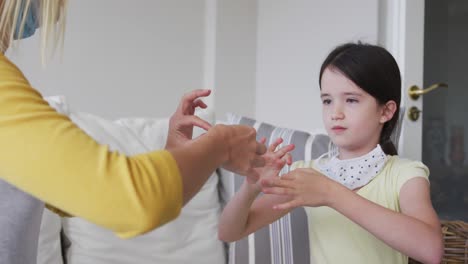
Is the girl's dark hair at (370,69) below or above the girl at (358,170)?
above

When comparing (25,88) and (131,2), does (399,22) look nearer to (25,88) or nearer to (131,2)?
(131,2)

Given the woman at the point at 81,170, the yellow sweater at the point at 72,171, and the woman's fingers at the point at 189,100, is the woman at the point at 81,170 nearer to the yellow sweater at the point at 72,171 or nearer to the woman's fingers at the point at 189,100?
the yellow sweater at the point at 72,171

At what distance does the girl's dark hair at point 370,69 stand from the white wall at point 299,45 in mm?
861

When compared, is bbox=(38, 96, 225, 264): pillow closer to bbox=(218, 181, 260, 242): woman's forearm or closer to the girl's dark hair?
bbox=(218, 181, 260, 242): woman's forearm

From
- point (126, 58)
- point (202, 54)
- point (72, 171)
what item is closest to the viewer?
point (72, 171)

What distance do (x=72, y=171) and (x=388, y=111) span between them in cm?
88

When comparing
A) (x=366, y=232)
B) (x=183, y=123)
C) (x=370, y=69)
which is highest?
(x=370, y=69)

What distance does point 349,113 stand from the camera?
1.25 m

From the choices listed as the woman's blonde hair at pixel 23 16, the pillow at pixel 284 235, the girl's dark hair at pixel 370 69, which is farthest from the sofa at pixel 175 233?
the woman's blonde hair at pixel 23 16

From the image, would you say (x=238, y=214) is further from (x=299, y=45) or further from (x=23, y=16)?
(x=299, y=45)

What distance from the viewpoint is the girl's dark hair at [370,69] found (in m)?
1.26

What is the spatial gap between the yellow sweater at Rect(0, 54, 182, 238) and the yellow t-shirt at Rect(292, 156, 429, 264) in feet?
2.33

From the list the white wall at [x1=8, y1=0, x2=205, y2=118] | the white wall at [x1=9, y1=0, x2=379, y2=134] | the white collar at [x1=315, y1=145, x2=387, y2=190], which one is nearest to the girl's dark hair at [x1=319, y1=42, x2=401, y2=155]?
the white collar at [x1=315, y1=145, x2=387, y2=190]

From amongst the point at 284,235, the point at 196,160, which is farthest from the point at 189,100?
the point at 284,235
